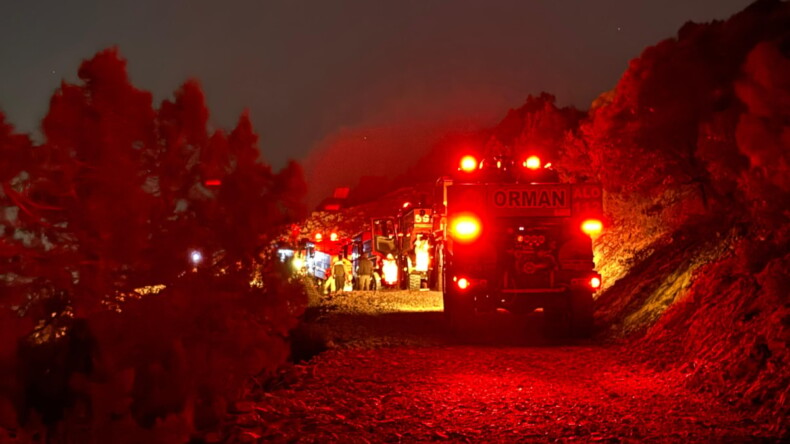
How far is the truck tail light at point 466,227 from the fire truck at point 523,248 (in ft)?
0.06

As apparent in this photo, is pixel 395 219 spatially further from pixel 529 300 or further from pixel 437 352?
pixel 437 352

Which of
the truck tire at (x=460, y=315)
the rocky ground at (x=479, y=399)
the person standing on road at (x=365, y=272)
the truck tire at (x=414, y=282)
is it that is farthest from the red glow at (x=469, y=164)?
the person standing on road at (x=365, y=272)

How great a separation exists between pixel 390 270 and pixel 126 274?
2102 centimetres

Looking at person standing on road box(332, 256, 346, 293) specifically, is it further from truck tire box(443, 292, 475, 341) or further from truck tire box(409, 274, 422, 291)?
truck tire box(443, 292, 475, 341)

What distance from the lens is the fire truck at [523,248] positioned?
15.1 m

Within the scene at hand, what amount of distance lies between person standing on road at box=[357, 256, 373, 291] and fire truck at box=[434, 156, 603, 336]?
52.0 ft

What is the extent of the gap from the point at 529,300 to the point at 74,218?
9.09m

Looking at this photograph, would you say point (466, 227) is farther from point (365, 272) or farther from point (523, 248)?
point (365, 272)

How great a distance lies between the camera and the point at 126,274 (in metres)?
9.72

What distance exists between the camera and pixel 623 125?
81.3 feet

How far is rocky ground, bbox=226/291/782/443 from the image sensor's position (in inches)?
313

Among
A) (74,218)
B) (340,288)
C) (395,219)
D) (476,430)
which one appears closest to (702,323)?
(476,430)

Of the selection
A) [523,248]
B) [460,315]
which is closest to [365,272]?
[460,315]

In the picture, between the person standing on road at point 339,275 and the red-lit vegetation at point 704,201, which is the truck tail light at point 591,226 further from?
the person standing on road at point 339,275
